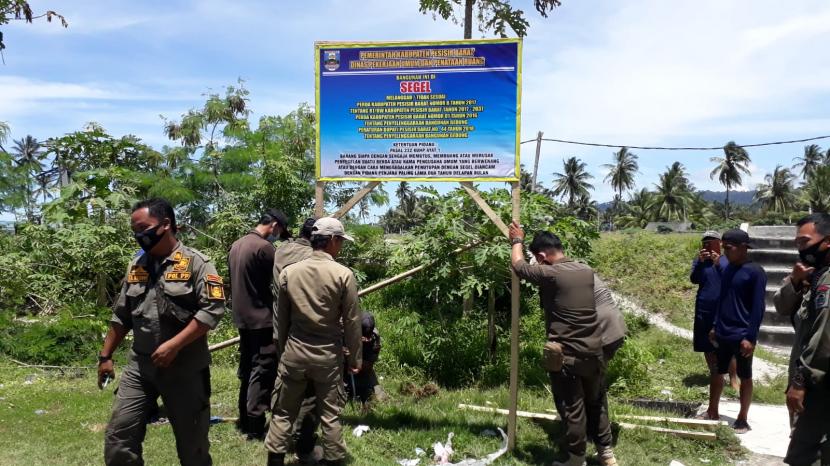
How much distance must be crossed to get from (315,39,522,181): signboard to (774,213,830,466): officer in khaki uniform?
2142 millimetres

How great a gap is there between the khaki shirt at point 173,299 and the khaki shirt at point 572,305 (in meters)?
2.23

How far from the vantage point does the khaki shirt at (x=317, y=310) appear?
4.07 m

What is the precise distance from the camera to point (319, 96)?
5254 millimetres

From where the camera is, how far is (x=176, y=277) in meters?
3.51

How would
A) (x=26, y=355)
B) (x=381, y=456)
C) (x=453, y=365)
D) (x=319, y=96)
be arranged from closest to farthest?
(x=381, y=456) < (x=319, y=96) < (x=453, y=365) < (x=26, y=355)

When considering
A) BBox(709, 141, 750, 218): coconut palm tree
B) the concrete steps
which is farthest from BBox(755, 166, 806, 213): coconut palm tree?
the concrete steps

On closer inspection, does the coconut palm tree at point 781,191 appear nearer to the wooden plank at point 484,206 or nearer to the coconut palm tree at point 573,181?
the coconut palm tree at point 573,181

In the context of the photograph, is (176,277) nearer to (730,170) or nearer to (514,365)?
(514,365)

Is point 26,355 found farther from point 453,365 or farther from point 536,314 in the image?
point 536,314

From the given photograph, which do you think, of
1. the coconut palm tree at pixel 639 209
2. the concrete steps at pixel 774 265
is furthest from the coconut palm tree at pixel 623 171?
the concrete steps at pixel 774 265

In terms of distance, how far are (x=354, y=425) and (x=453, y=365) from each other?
1802mm

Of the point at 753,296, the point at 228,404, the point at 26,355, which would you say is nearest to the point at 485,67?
the point at 753,296

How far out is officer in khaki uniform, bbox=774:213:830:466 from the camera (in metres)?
3.16

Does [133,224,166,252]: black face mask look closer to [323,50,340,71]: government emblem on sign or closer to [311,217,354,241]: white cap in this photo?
[311,217,354,241]: white cap
